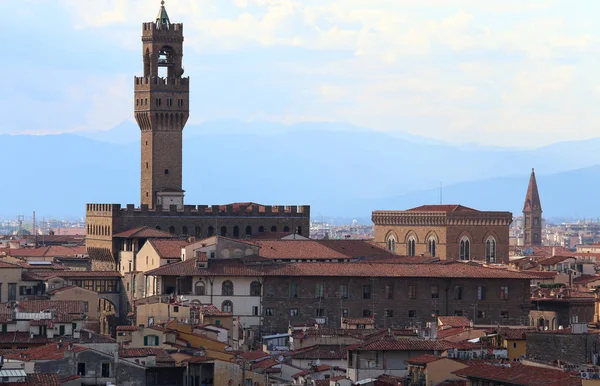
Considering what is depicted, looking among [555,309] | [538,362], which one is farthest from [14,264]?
[538,362]

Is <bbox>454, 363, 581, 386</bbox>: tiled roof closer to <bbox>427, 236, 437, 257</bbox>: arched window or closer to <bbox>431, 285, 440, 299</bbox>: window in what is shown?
<bbox>431, 285, 440, 299</bbox>: window

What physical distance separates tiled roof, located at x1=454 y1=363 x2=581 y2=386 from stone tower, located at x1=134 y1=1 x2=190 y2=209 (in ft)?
208

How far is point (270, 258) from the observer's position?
282 ft

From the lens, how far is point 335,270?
8194 cm

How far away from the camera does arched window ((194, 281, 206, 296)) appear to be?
79438 millimetres

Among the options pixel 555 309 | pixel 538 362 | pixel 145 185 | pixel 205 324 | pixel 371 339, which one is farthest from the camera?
pixel 145 185

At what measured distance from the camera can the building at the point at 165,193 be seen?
347 feet

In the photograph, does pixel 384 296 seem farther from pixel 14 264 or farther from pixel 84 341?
pixel 84 341

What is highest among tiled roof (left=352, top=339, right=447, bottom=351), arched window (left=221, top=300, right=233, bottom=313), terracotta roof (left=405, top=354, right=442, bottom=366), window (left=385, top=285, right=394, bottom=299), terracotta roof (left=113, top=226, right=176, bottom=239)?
terracotta roof (left=113, top=226, right=176, bottom=239)

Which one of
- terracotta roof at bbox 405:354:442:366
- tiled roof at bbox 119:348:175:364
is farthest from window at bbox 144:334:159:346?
terracotta roof at bbox 405:354:442:366

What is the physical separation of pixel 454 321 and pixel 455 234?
57340 mm

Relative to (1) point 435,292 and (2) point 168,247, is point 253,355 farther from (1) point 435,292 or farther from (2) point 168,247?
(2) point 168,247

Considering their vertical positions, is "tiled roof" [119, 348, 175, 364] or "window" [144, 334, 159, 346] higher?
"window" [144, 334, 159, 346]

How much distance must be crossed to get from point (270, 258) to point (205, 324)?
687 inches
